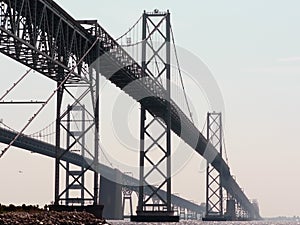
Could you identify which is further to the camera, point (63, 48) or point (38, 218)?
point (63, 48)

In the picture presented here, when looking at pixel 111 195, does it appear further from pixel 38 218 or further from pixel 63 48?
pixel 38 218

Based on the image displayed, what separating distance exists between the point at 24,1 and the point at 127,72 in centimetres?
2380

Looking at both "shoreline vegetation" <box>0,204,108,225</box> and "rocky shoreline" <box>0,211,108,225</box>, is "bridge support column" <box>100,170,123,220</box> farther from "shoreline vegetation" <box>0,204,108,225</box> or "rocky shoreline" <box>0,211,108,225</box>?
"rocky shoreline" <box>0,211,108,225</box>

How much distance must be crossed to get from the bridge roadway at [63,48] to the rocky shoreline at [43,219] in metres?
7.60

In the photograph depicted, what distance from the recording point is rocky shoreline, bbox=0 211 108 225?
116ft

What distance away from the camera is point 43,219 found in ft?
130

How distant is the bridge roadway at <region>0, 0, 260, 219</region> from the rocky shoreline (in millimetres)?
7601

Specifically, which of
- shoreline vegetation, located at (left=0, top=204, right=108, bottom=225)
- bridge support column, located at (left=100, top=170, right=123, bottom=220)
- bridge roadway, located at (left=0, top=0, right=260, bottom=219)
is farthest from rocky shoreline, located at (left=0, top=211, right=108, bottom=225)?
bridge support column, located at (left=100, top=170, right=123, bottom=220)

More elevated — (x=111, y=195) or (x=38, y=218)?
(x=111, y=195)

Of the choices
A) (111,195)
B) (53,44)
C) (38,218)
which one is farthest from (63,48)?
(111,195)

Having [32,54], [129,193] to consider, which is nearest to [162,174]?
[32,54]

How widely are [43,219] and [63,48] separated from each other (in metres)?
14.0

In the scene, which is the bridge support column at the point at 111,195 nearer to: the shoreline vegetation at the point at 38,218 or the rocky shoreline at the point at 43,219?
the shoreline vegetation at the point at 38,218

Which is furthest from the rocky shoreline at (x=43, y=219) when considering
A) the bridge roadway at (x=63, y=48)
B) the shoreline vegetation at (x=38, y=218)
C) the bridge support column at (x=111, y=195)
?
the bridge support column at (x=111, y=195)
